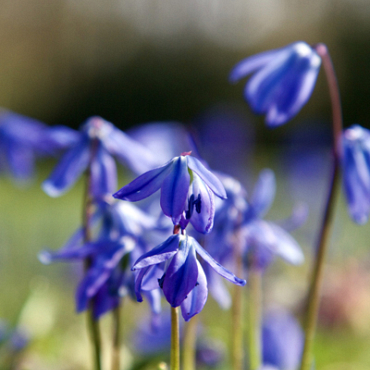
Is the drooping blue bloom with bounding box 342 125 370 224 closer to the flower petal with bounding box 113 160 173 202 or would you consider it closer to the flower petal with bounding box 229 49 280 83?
the flower petal with bounding box 229 49 280 83

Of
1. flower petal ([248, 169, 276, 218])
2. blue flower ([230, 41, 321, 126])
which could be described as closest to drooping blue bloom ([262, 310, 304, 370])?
flower petal ([248, 169, 276, 218])

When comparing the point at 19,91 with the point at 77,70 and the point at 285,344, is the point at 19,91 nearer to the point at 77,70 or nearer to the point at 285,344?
the point at 77,70

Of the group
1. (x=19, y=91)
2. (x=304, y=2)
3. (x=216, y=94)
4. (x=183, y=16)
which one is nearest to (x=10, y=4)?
(x=19, y=91)

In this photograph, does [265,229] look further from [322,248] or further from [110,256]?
[110,256]

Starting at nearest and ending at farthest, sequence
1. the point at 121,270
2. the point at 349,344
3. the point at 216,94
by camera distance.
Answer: the point at 121,270, the point at 349,344, the point at 216,94

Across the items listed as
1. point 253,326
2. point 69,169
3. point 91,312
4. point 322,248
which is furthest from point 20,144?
point 322,248

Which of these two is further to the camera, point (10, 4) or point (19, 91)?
point (19, 91)
